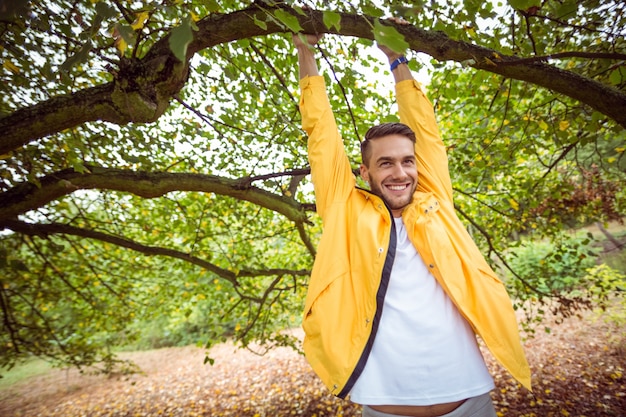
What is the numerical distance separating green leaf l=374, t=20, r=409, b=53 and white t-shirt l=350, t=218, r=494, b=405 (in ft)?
3.82

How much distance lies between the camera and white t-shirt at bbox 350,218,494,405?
1.47m

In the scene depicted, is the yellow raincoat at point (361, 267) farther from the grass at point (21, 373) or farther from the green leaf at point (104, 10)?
the grass at point (21, 373)

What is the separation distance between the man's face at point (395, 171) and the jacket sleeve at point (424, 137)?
0.55 ft

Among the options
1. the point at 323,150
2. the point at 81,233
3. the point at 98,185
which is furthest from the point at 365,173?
A: the point at 81,233

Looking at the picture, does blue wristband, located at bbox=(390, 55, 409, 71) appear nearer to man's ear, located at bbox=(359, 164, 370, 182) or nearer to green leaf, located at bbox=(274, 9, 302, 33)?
man's ear, located at bbox=(359, 164, 370, 182)

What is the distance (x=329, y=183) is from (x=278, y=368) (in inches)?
351

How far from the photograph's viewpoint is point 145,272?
579cm

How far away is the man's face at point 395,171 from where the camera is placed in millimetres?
1907

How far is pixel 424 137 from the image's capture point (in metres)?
2.12

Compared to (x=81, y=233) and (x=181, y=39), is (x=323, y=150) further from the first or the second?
(x=81, y=233)

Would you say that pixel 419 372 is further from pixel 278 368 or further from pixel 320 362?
pixel 278 368

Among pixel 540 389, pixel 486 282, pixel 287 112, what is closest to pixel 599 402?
pixel 540 389

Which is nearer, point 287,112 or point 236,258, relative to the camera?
point 287,112

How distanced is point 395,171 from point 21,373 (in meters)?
17.3
